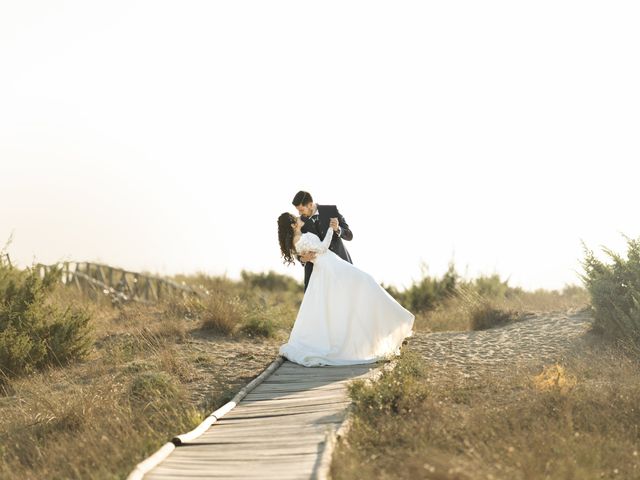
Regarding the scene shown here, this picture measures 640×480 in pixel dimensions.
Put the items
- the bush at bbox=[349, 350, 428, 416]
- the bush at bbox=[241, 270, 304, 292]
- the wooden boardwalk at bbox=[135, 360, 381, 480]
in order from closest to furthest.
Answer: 1. the wooden boardwalk at bbox=[135, 360, 381, 480]
2. the bush at bbox=[349, 350, 428, 416]
3. the bush at bbox=[241, 270, 304, 292]

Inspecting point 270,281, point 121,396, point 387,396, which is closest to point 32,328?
point 121,396

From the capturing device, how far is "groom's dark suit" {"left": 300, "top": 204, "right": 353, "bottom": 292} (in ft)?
38.9

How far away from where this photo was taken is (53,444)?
27.9ft

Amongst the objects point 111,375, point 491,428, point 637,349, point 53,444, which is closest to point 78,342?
point 111,375

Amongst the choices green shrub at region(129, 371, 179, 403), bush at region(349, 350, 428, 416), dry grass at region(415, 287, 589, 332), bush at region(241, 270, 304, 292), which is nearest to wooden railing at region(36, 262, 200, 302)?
bush at region(241, 270, 304, 292)

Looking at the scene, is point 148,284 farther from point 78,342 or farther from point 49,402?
point 49,402

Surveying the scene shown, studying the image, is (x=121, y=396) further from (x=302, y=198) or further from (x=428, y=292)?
(x=428, y=292)

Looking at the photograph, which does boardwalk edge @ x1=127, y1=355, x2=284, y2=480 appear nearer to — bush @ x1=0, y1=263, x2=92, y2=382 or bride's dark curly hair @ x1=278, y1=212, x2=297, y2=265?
bride's dark curly hair @ x1=278, y1=212, x2=297, y2=265

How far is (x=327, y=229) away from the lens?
11.9 metres

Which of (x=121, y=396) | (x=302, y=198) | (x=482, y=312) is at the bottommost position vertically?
(x=121, y=396)

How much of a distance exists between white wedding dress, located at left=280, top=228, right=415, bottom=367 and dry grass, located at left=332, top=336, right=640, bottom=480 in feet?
3.55

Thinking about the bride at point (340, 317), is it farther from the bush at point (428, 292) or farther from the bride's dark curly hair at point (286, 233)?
the bush at point (428, 292)

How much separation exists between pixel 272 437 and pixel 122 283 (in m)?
15.0

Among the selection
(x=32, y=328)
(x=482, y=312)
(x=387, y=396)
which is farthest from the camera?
(x=482, y=312)
